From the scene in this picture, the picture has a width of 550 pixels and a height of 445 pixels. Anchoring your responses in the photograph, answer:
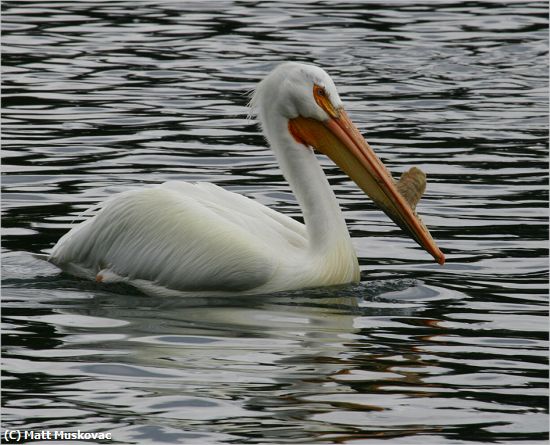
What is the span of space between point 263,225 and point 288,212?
1640mm

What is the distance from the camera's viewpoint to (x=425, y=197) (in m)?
9.02

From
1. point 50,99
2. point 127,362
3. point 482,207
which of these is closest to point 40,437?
point 127,362

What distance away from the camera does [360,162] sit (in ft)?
23.7

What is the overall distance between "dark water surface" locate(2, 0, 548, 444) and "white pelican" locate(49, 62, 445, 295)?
0.39 feet

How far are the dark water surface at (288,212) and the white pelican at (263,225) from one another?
0.39ft

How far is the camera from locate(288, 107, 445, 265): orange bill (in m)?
7.18

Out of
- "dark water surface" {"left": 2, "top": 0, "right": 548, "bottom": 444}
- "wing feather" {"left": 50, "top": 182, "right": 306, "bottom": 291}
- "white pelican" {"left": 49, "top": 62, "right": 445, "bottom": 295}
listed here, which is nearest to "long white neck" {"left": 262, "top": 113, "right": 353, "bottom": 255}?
"white pelican" {"left": 49, "top": 62, "right": 445, "bottom": 295}

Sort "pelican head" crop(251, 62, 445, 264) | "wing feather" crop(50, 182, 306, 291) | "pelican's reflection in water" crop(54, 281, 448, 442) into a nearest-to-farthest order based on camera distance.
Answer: "pelican's reflection in water" crop(54, 281, 448, 442) < "wing feather" crop(50, 182, 306, 291) < "pelican head" crop(251, 62, 445, 264)

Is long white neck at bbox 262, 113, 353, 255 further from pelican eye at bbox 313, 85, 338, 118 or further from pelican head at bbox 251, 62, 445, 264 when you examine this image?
pelican eye at bbox 313, 85, 338, 118

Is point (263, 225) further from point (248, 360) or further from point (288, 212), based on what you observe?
point (288, 212)

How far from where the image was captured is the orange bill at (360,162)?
23.6 feet

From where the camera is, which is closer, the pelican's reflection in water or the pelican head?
the pelican's reflection in water

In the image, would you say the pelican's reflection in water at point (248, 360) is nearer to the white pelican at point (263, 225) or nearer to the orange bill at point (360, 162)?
the white pelican at point (263, 225)

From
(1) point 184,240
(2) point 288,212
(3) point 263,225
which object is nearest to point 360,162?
(3) point 263,225
